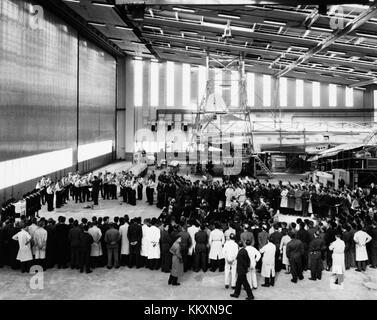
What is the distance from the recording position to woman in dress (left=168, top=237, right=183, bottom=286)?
9.44m

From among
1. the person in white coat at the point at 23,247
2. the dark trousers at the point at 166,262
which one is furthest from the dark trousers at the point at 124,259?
the person in white coat at the point at 23,247

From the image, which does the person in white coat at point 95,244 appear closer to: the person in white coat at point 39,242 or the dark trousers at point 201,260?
the person in white coat at point 39,242

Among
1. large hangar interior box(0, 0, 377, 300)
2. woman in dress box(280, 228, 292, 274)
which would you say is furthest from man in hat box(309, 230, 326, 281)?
woman in dress box(280, 228, 292, 274)

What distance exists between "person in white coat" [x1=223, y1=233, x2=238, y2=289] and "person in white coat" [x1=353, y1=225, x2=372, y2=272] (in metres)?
3.54

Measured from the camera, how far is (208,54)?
27.9 metres

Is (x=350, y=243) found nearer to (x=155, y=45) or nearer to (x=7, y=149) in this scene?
(x=7, y=149)

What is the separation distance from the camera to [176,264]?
9.41 metres

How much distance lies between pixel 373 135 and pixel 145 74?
21.0 meters

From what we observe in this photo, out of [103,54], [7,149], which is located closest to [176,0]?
[7,149]

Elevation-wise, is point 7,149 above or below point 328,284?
above

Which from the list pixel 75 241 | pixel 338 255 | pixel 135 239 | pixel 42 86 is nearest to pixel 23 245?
pixel 75 241

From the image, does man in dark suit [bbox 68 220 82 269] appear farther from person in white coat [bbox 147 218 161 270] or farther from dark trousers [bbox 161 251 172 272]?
dark trousers [bbox 161 251 172 272]

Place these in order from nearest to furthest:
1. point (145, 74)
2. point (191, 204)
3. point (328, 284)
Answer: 1. point (328, 284)
2. point (191, 204)
3. point (145, 74)

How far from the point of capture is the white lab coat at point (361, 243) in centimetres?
1052
